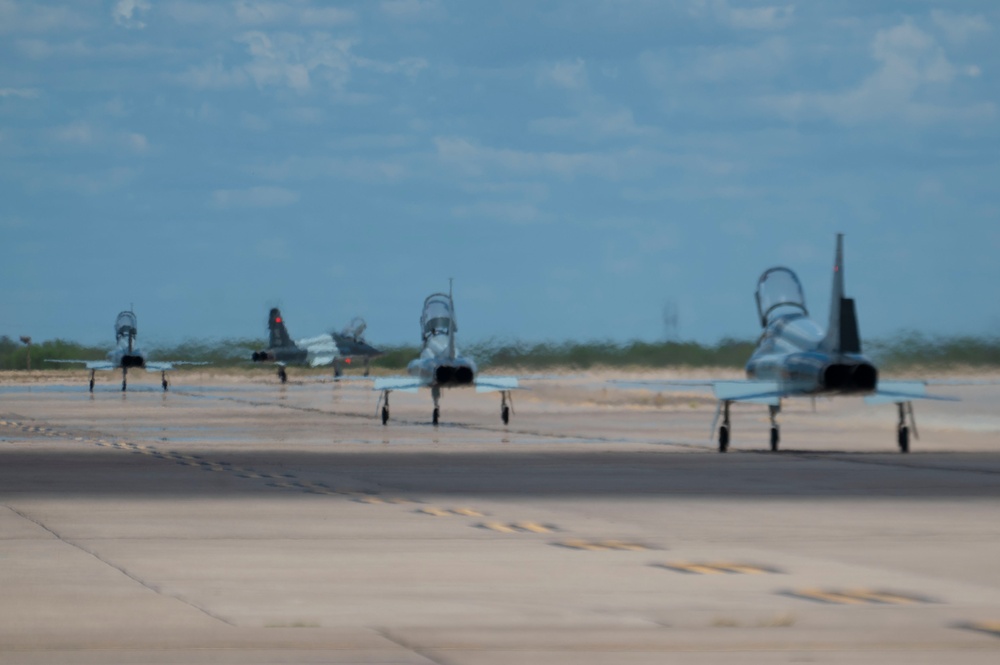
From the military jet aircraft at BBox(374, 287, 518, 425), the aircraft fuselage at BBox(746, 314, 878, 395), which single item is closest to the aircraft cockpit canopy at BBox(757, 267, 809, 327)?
the aircraft fuselage at BBox(746, 314, 878, 395)

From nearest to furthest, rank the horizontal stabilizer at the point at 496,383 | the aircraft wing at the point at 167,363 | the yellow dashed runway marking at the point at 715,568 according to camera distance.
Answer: the yellow dashed runway marking at the point at 715,568, the horizontal stabilizer at the point at 496,383, the aircraft wing at the point at 167,363

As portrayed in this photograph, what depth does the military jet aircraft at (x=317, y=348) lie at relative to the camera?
11750 cm

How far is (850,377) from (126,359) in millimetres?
66464

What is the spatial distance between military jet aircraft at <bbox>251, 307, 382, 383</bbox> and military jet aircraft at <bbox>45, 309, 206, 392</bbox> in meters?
15.0

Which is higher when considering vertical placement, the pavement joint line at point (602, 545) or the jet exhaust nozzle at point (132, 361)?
the jet exhaust nozzle at point (132, 361)

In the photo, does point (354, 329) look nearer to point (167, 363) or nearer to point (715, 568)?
point (167, 363)

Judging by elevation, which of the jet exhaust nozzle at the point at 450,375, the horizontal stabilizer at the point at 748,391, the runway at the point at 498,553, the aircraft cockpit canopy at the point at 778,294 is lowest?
the runway at the point at 498,553

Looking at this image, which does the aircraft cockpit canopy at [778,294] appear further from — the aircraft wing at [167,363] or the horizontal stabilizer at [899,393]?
the aircraft wing at [167,363]

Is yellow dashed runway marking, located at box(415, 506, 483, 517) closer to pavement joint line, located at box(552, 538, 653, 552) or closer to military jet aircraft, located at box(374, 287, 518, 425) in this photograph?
pavement joint line, located at box(552, 538, 653, 552)

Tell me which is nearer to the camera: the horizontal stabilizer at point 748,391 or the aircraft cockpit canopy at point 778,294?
the horizontal stabilizer at point 748,391

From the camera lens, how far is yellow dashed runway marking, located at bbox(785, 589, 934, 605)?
1133 centimetres

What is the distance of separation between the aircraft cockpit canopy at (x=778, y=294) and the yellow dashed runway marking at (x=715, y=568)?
22310 millimetres

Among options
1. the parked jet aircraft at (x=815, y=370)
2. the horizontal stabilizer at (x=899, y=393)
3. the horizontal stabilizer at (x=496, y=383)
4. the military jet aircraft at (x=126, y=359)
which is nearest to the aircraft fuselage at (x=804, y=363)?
the parked jet aircraft at (x=815, y=370)

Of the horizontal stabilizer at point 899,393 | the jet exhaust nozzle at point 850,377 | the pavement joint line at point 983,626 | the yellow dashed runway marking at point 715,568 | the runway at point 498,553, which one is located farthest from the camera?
the horizontal stabilizer at point 899,393
